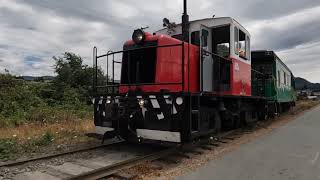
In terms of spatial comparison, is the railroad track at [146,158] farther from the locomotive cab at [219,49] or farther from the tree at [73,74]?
the tree at [73,74]

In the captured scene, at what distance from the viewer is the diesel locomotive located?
813cm

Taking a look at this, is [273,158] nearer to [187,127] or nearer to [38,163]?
[187,127]

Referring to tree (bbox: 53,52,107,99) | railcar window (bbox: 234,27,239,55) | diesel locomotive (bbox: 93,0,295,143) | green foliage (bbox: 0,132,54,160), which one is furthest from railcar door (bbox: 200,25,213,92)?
tree (bbox: 53,52,107,99)

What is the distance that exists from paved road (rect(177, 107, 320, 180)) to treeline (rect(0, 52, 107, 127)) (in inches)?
270

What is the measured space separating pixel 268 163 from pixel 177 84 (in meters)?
2.52

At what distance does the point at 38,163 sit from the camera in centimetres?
723

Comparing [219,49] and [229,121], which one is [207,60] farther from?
[229,121]

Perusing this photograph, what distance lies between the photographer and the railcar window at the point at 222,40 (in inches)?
407

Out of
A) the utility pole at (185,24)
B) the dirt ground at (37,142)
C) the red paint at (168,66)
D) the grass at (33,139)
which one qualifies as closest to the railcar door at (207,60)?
the utility pole at (185,24)

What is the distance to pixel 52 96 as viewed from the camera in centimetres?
2138

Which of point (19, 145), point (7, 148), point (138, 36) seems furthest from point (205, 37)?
point (7, 148)

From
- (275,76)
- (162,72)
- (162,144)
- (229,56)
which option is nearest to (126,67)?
(162,72)

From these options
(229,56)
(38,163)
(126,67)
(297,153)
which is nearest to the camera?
(38,163)

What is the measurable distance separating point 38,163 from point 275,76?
14.0 m
